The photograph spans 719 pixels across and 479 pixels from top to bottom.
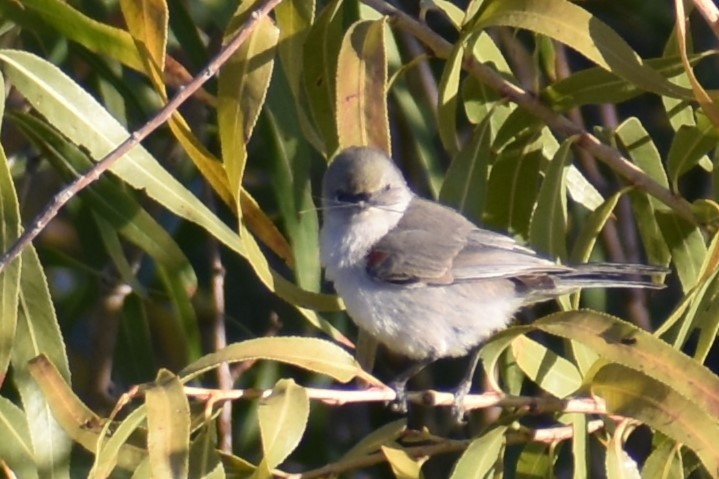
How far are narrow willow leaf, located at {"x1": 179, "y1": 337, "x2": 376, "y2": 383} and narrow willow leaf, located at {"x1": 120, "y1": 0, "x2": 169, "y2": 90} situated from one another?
0.53 m

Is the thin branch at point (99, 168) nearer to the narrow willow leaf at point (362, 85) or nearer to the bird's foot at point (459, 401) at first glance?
the narrow willow leaf at point (362, 85)

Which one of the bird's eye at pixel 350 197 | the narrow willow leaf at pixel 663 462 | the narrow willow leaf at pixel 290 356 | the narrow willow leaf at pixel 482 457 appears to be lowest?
the narrow willow leaf at pixel 663 462

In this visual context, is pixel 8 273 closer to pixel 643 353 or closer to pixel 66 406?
pixel 66 406

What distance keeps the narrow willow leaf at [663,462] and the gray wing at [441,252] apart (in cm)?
52

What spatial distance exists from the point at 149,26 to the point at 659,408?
1047mm

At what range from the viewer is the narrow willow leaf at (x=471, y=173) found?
2652 millimetres

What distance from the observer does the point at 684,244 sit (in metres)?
2.72

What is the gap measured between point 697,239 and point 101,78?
1.30 metres

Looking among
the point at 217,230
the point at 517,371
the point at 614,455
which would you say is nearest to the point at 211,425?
the point at 217,230

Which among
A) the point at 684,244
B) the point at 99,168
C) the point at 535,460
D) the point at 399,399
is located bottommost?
the point at 535,460

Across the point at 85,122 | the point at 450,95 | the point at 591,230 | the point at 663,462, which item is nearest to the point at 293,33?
the point at 450,95

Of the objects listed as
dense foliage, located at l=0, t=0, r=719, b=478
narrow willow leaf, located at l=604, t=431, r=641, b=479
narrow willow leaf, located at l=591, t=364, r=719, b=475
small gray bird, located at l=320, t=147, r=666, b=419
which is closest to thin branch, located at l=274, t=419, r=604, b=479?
dense foliage, located at l=0, t=0, r=719, b=478

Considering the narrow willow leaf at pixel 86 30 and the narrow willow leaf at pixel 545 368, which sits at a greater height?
the narrow willow leaf at pixel 86 30

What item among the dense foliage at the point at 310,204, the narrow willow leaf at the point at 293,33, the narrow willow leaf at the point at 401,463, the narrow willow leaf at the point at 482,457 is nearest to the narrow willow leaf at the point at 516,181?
the dense foliage at the point at 310,204
